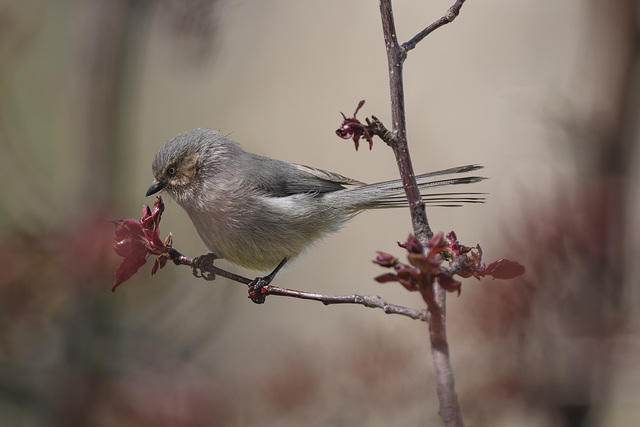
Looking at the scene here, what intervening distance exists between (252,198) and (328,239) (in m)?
0.67

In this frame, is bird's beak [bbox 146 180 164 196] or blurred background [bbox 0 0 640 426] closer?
blurred background [bbox 0 0 640 426]

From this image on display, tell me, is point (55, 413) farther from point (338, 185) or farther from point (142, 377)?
point (338, 185)

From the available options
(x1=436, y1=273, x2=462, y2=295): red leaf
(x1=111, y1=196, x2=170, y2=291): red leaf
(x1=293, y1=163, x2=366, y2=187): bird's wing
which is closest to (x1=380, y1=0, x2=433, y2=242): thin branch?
(x1=436, y1=273, x2=462, y2=295): red leaf

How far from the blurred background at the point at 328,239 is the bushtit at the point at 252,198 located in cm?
31

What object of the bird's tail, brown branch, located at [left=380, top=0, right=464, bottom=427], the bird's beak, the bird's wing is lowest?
brown branch, located at [left=380, top=0, right=464, bottom=427]

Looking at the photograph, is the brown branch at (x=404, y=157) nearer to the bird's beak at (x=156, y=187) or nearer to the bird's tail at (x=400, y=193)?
the bird's tail at (x=400, y=193)

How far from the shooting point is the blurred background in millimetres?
2449

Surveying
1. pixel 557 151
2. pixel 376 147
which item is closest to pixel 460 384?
pixel 557 151

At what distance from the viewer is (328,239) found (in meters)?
3.80

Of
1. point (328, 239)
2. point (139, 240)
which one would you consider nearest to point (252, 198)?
point (328, 239)

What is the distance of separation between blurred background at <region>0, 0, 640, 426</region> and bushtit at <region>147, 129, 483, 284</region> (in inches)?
12.3

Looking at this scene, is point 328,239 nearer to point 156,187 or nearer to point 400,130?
point 156,187

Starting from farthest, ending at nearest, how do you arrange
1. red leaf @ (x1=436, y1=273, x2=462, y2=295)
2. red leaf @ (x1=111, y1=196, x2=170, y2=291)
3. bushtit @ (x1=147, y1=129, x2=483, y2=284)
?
bushtit @ (x1=147, y1=129, x2=483, y2=284) → red leaf @ (x1=111, y1=196, x2=170, y2=291) → red leaf @ (x1=436, y1=273, x2=462, y2=295)

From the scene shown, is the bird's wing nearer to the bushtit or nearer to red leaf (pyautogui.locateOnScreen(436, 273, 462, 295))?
the bushtit
